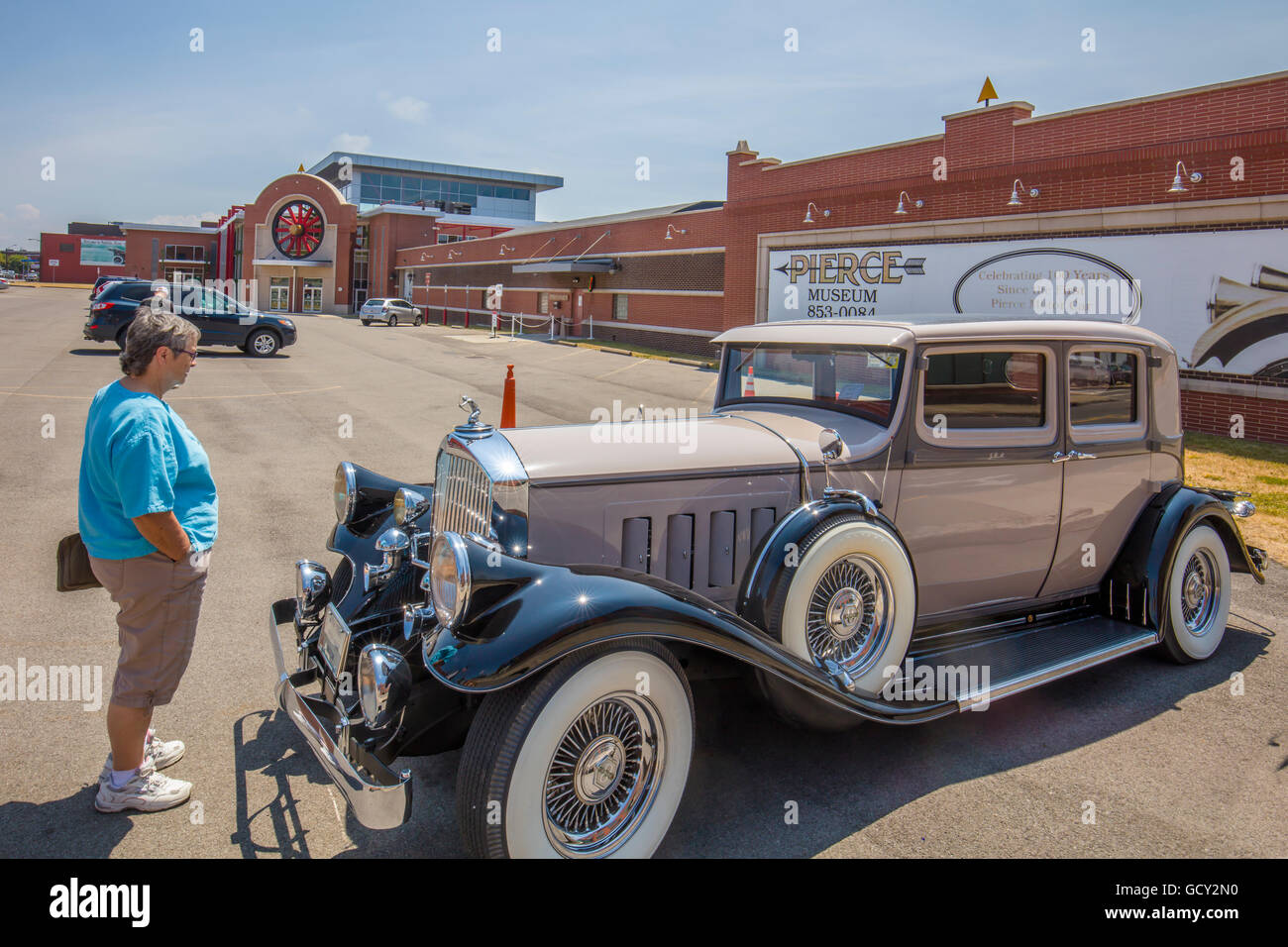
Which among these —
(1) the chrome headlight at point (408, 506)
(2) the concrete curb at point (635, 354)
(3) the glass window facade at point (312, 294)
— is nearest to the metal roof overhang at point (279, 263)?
(3) the glass window facade at point (312, 294)

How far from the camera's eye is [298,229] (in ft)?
183

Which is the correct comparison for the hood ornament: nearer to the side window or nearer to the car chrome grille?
the car chrome grille

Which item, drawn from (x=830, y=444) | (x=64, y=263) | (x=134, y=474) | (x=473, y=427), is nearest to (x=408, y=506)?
(x=473, y=427)

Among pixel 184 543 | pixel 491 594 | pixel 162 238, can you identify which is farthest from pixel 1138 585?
pixel 162 238

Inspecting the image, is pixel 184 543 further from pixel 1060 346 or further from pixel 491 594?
pixel 1060 346

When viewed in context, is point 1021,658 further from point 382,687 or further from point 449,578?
point 382,687

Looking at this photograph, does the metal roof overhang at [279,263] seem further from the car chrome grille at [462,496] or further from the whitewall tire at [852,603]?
the whitewall tire at [852,603]

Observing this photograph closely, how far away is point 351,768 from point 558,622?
0.85 metres

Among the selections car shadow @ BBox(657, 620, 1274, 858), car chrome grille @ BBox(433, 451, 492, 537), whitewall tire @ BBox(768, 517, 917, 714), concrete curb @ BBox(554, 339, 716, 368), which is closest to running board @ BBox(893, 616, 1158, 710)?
whitewall tire @ BBox(768, 517, 917, 714)

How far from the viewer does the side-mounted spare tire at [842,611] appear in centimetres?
357

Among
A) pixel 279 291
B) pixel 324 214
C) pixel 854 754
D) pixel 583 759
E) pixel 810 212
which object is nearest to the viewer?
pixel 583 759

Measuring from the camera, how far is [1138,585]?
5.04 meters

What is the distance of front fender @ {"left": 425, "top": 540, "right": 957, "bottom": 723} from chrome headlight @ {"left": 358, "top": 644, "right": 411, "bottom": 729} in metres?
0.20
